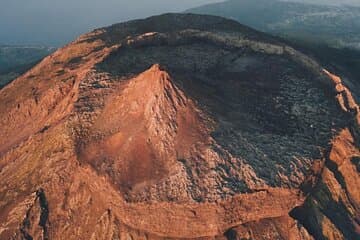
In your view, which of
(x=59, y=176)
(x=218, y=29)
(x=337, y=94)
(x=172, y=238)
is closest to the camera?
(x=172, y=238)

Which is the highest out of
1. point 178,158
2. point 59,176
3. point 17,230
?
point 178,158

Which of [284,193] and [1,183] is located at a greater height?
[284,193]

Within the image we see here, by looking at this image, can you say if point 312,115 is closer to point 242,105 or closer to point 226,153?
point 242,105

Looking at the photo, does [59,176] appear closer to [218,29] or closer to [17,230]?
[17,230]

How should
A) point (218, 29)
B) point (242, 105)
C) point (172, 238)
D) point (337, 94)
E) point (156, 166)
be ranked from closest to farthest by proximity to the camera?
point (172, 238), point (156, 166), point (242, 105), point (337, 94), point (218, 29)

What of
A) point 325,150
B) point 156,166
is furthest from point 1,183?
point 325,150

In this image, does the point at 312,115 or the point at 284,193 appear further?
the point at 312,115

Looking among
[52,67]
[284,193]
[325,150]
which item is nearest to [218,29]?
[52,67]
